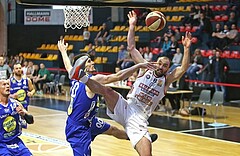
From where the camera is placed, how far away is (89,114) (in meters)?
7.76

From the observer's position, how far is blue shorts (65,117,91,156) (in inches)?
298

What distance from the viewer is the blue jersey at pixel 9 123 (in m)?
7.30

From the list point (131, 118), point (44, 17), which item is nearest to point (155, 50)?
point (44, 17)

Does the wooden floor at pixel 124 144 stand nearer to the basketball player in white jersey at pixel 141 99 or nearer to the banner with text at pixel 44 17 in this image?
the basketball player in white jersey at pixel 141 99

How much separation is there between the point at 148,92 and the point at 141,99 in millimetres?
148

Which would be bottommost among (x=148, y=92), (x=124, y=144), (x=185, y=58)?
(x=124, y=144)

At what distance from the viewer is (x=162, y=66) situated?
25.8 ft

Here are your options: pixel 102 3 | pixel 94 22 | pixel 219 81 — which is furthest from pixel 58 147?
pixel 94 22

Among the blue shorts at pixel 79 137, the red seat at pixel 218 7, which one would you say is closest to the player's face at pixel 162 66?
the blue shorts at pixel 79 137

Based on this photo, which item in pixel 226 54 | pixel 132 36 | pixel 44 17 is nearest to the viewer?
pixel 132 36

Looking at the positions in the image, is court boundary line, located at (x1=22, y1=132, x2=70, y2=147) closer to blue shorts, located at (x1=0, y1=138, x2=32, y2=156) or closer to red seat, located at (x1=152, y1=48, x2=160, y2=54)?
blue shorts, located at (x1=0, y1=138, x2=32, y2=156)

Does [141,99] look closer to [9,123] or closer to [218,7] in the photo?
[9,123]

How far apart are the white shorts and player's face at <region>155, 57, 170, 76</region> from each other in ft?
1.95

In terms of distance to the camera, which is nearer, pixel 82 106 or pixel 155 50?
pixel 82 106
